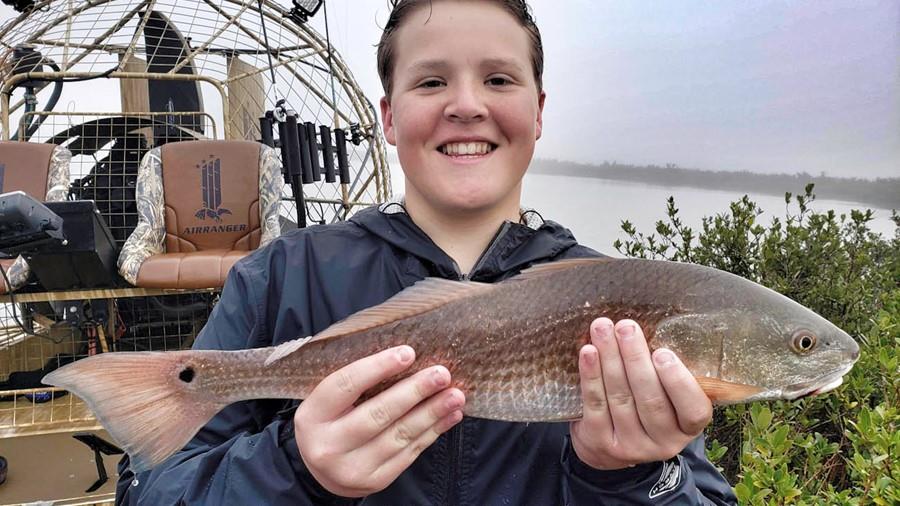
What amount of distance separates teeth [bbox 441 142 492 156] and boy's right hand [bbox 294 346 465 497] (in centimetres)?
63

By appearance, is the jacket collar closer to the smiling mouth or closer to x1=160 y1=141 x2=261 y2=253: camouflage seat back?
the smiling mouth

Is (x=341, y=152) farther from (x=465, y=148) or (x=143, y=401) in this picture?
(x=143, y=401)

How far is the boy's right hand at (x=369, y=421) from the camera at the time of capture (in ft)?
3.35

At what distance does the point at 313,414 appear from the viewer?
3.46 feet

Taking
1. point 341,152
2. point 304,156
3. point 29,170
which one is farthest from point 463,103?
point 29,170

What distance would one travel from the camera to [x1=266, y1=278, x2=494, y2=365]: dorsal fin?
1188 millimetres

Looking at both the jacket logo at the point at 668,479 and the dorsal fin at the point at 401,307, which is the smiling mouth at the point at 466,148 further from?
the jacket logo at the point at 668,479

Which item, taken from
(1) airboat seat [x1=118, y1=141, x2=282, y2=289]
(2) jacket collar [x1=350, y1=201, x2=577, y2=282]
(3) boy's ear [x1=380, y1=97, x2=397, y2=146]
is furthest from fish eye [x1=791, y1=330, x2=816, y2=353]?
(1) airboat seat [x1=118, y1=141, x2=282, y2=289]

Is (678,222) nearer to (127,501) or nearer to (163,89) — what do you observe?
(127,501)

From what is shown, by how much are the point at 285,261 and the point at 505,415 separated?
77 centimetres

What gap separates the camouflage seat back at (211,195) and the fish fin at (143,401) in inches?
136

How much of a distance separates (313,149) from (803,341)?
3967 millimetres

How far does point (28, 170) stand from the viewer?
14.3 ft

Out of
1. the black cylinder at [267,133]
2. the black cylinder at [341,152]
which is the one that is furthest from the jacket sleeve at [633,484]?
the black cylinder at [341,152]
